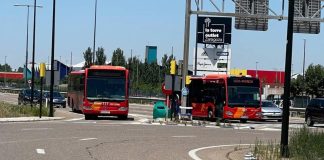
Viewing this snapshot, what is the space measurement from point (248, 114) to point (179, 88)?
14.5 ft

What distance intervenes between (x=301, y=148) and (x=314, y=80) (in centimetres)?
8031

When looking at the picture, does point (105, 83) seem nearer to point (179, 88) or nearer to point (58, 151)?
point (179, 88)

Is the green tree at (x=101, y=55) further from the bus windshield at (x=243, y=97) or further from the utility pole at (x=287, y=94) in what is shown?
the utility pole at (x=287, y=94)

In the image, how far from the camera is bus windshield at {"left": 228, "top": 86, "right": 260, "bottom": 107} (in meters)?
38.5

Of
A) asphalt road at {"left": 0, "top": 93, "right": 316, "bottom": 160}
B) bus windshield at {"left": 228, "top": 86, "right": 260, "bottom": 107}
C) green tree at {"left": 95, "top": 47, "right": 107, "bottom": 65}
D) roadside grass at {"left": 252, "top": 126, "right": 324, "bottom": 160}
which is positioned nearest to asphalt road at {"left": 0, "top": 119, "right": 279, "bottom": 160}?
asphalt road at {"left": 0, "top": 93, "right": 316, "bottom": 160}

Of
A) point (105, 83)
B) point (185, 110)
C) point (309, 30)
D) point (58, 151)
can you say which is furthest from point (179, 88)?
point (58, 151)

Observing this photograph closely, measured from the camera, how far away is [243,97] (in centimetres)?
3869

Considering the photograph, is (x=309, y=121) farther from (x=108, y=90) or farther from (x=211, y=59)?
(x=211, y=59)

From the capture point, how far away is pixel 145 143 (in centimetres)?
2061

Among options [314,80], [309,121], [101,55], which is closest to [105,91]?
[309,121]

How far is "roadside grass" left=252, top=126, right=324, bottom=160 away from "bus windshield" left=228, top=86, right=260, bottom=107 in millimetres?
20002

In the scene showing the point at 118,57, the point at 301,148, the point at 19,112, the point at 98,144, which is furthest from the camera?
the point at 118,57

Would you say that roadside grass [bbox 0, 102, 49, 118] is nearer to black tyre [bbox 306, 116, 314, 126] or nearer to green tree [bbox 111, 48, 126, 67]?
black tyre [bbox 306, 116, 314, 126]

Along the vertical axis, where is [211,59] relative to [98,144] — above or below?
above
